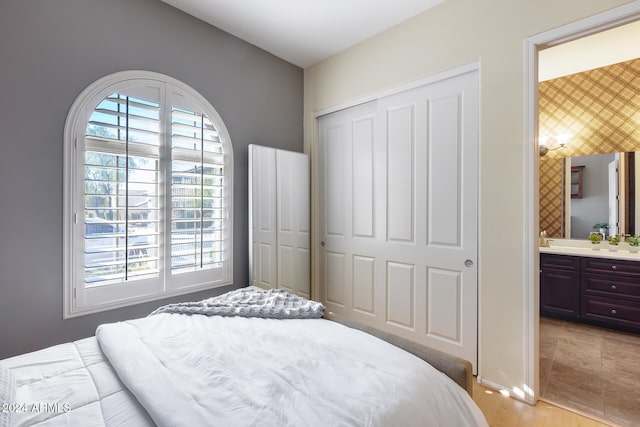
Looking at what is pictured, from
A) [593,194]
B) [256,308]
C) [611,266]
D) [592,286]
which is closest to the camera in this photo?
[256,308]

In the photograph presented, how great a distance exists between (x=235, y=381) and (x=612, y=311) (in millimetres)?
3857

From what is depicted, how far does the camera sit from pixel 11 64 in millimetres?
1718

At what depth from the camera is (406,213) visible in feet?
8.59

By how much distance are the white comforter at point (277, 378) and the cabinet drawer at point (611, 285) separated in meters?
3.03

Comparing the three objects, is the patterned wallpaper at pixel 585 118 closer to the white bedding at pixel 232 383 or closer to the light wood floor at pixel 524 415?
the light wood floor at pixel 524 415

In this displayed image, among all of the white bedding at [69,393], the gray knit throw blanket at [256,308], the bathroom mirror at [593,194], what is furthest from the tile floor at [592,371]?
the white bedding at [69,393]

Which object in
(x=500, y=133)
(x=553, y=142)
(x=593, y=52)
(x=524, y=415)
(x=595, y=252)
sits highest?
(x=593, y=52)

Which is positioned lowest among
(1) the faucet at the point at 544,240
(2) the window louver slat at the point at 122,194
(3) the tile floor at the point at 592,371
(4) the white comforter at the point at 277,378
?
(3) the tile floor at the point at 592,371

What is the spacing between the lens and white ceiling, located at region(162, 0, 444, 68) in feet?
7.71

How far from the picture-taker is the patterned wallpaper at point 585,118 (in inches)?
129

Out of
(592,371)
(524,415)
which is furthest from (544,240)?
(524,415)

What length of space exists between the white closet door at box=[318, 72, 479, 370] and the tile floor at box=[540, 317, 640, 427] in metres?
0.63

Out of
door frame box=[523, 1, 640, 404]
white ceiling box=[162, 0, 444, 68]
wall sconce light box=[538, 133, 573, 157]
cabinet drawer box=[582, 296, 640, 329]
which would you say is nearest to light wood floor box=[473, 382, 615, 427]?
door frame box=[523, 1, 640, 404]

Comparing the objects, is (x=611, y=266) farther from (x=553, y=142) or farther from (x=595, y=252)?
(x=553, y=142)
